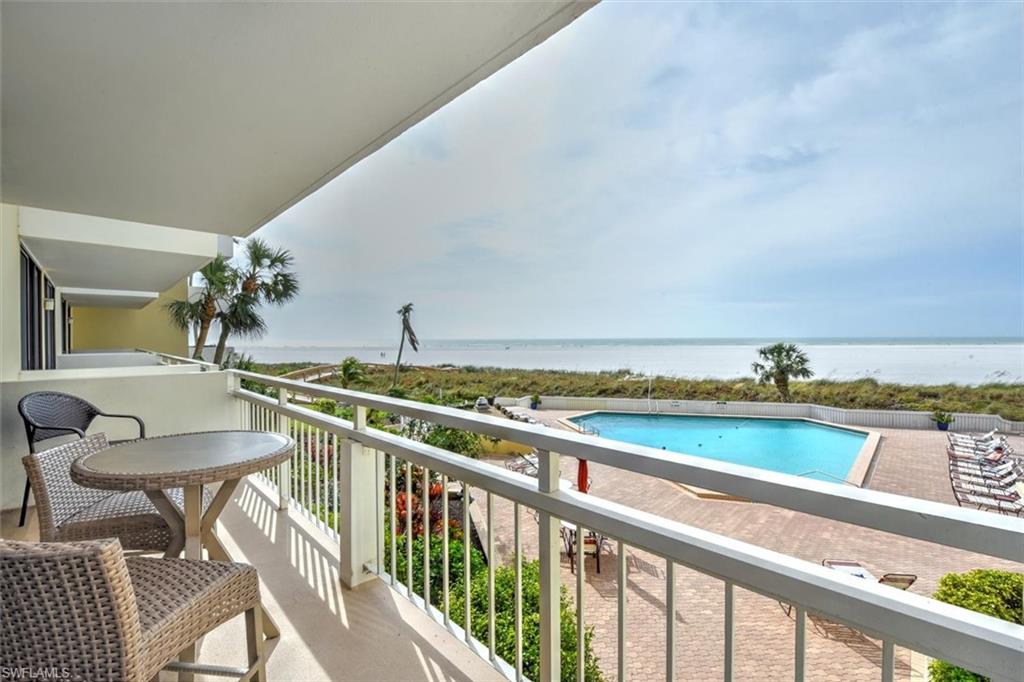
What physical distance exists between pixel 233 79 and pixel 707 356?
2144 cm

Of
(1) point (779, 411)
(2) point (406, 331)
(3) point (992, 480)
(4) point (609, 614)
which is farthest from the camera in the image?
(2) point (406, 331)

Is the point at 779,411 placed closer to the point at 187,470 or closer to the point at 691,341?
the point at 691,341

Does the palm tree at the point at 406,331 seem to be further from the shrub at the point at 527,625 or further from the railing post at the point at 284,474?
the shrub at the point at 527,625

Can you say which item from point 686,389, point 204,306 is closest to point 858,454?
point 686,389

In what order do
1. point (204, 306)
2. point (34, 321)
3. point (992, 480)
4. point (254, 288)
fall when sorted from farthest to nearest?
1. point (254, 288)
2. point (204, 306)
3. point (34, 321)
4. point (992, 480)

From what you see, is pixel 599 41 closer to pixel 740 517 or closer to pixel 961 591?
pixel 740 517

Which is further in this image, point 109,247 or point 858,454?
point 858,454

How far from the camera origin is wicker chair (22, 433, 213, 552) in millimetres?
1704

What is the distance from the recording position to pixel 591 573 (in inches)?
200

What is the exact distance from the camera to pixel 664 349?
2422cm

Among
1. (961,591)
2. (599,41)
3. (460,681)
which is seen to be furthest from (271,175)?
(599,41)

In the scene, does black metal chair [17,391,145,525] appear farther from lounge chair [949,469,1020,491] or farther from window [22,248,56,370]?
lounge chair [949,469,1020,491]

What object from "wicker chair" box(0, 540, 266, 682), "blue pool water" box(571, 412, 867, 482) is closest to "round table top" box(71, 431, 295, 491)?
"wicker chair" box(0, 540, 266, 682)

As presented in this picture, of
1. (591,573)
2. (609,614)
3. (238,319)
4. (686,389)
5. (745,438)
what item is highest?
(238,319)
